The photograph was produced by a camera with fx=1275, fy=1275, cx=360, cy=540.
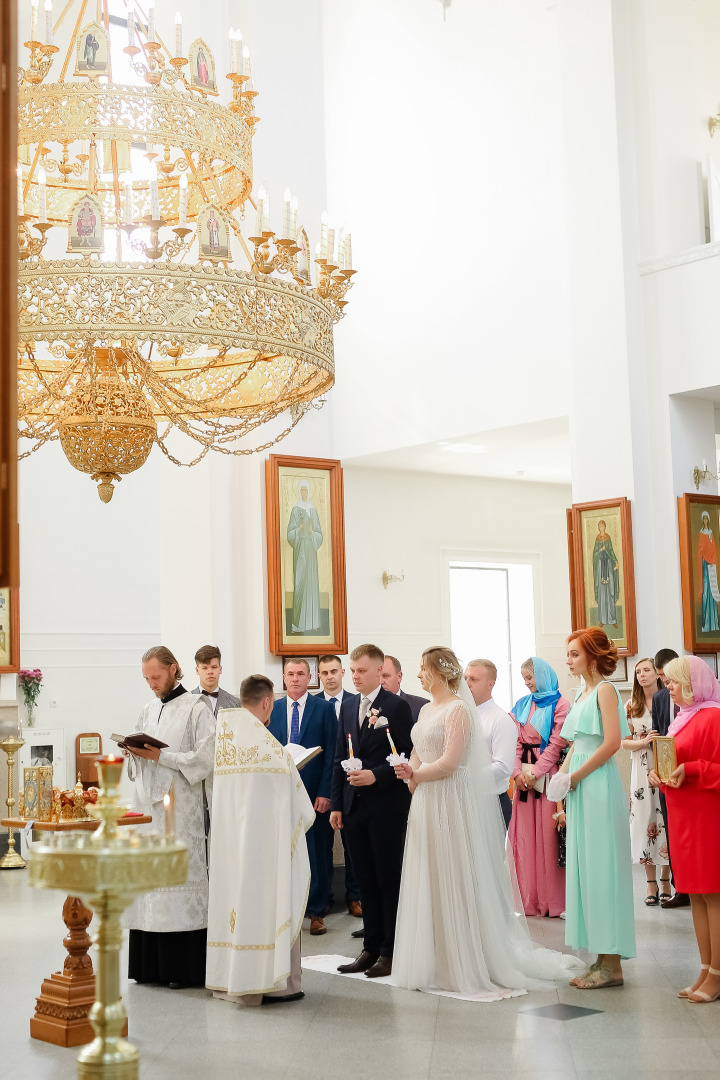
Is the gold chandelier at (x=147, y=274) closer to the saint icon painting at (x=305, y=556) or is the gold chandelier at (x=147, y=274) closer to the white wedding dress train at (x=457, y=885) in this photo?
the white wedding dress train at (x=457, y=885)

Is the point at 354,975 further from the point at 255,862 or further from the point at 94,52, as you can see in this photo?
the point at 94,52

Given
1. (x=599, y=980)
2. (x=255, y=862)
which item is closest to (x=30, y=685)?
(x=255, y=862)

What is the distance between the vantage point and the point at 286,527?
489 inches

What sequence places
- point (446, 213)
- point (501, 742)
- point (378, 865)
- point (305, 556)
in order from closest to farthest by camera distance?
point (378, 865), point (501, 742), point (305, 556), point (446, 213)

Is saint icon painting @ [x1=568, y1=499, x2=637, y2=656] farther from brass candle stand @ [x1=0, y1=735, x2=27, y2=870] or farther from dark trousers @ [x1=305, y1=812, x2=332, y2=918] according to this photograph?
brass candle stand @ [x1=0, y1=735, x2=27, y2=870]

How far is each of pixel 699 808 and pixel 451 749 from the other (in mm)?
1420

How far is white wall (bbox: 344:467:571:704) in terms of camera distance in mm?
17609

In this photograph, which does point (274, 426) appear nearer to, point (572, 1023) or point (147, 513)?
point (572, 1023)

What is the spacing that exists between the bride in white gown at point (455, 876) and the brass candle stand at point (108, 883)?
14.2 feet

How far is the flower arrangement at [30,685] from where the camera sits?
1780 centimetres

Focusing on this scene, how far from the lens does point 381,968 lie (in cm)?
776

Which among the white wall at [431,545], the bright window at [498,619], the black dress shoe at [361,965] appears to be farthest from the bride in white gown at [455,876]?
the bright window at [498,619]

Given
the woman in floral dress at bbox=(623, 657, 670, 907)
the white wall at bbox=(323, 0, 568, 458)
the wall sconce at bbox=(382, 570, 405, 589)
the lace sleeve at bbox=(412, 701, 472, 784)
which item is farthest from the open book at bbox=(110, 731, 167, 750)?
the wall sconce at bbox=(382, 570, 405, 589)

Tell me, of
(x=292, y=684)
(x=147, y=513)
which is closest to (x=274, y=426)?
(x=292, y=684)
